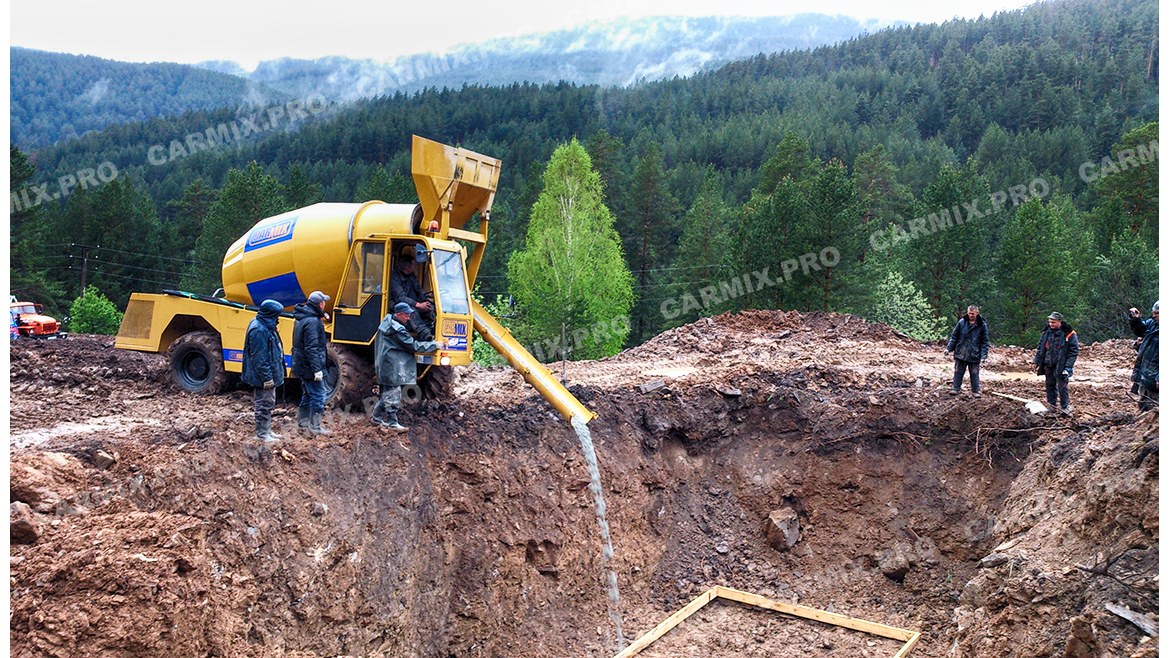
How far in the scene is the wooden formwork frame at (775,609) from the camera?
26.5 ft

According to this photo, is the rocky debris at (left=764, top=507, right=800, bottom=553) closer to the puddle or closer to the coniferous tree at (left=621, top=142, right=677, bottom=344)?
the puddle

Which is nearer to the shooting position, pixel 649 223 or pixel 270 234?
pixel 270 234

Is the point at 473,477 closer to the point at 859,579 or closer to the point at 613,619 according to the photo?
the point at 613,619

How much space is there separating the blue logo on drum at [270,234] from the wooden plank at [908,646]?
28.7 ft

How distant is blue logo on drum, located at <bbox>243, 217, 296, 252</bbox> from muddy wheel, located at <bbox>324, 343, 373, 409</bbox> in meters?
1.89

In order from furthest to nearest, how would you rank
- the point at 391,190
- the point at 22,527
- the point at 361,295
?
1. the point at 391,190
2. the point at 361,295
3. the point at 22,527

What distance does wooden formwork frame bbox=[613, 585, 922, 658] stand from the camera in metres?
8.09

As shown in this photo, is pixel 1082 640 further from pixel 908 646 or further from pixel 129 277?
pixel 129 277

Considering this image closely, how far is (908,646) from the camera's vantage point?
7758mm

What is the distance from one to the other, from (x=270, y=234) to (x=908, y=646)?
921 centimetres

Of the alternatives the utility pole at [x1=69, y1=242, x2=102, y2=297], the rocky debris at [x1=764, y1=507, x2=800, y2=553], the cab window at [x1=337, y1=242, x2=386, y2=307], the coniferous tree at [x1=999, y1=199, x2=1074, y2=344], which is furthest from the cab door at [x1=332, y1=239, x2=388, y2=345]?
the utility pole at [x1=69, y1=242, x2=102, y2=297]

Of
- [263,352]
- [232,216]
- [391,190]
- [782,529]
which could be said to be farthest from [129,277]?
[782,529]

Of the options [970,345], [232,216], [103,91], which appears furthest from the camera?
[103,91]

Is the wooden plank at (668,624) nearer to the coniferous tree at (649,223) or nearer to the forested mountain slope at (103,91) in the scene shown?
the coniferous tree at (649,223)
